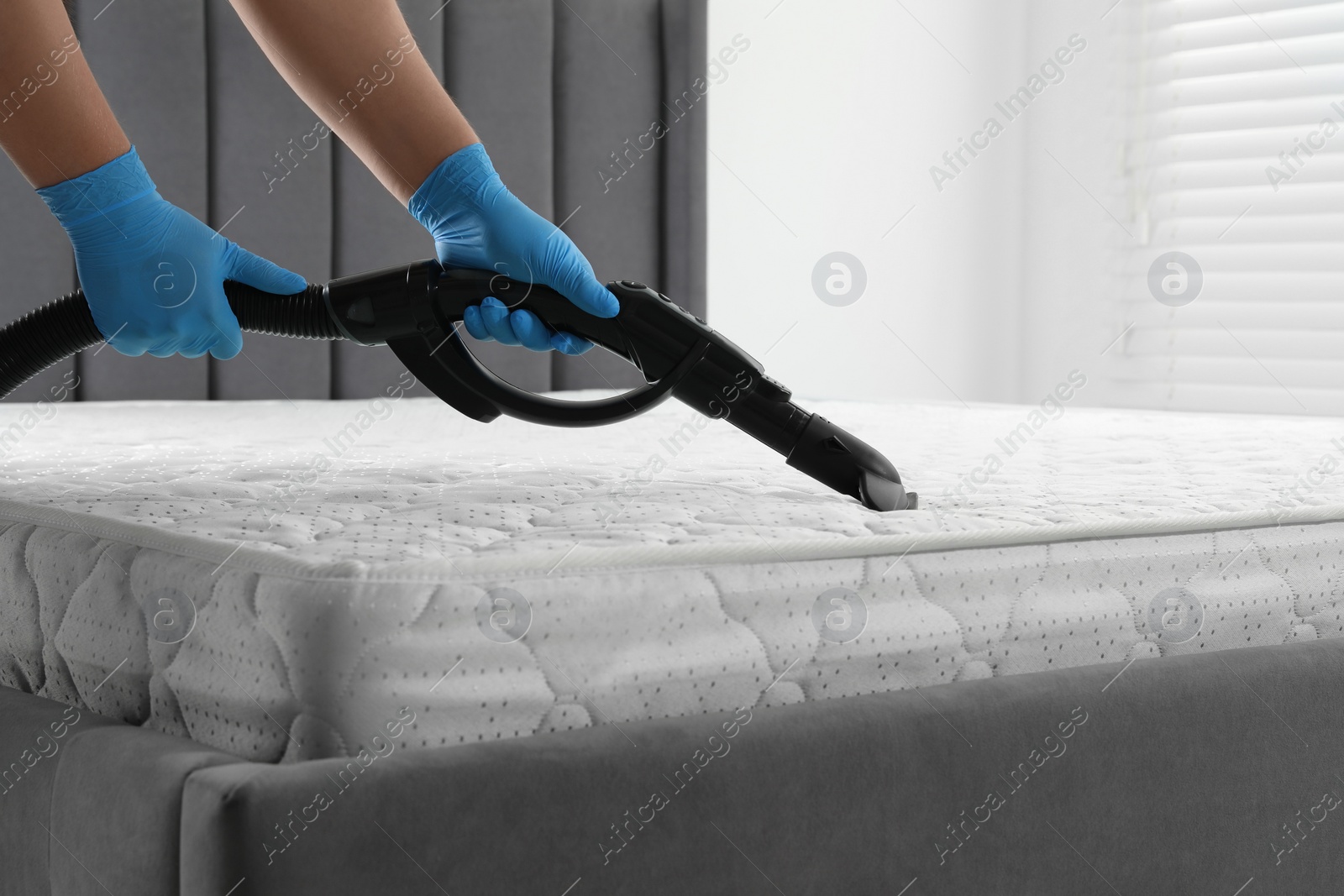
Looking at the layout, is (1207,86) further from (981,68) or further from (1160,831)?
(1160,831)

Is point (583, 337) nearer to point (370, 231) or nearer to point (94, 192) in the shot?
point (94, 192)

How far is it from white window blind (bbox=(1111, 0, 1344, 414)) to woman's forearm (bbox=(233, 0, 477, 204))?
2314 millimetres

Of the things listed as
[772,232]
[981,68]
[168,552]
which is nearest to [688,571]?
[168,552]

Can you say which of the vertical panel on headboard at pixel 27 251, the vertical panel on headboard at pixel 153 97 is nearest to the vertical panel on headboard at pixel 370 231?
the vertical panel on headboard at pixel 153 97

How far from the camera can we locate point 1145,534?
79cm

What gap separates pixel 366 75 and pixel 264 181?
3.70 feet

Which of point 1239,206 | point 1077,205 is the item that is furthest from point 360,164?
point 1239,206

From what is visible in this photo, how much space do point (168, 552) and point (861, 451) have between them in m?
0.49

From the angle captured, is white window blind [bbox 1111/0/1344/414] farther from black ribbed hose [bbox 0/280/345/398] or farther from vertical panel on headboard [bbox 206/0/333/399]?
black ribbed hose [bbox 0/280/345/398]

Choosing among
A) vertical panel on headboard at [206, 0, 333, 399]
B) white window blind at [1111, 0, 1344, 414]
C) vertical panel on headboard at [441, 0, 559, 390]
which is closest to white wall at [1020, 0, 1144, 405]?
white window blind at [1111, 0, 1344, 414]

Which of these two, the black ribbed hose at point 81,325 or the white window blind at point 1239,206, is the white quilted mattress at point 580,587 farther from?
the white window blind at point 1239,206

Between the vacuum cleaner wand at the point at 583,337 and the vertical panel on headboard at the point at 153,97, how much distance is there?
3.94ft

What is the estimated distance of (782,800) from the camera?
626mm

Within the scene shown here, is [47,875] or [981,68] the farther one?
[981,68]
